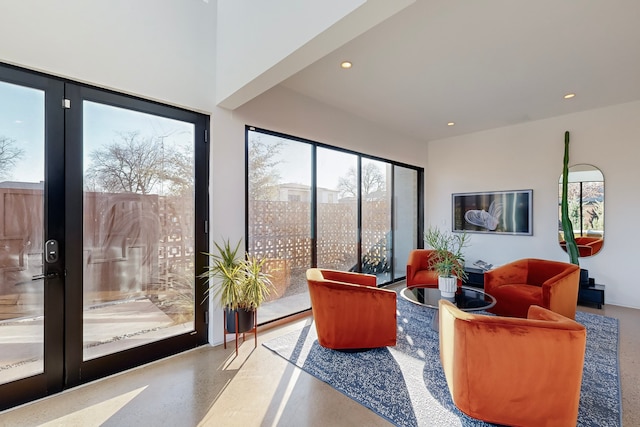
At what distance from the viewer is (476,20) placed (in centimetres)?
244

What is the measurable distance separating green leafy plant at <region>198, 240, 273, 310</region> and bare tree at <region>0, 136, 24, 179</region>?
159 cm

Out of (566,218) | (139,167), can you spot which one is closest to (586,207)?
(566,218)

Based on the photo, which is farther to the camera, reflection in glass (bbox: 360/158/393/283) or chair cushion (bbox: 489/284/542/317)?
reflection in glass (bbox: 360/158/393/283)

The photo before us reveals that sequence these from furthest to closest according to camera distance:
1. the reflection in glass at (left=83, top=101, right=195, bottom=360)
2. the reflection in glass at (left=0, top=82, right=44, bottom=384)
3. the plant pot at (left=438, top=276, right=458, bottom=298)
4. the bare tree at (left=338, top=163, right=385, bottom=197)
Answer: the bare tree at (left=338, top=163, right=385, bottom=197) → the plant pot at (left=438, top=276, right=458, bottom=298) → the reflection in glass at (left=83, top=101, right=195, bottom=360) → the reflection in glass at (left=0, top=82, right=44, bottom=384)

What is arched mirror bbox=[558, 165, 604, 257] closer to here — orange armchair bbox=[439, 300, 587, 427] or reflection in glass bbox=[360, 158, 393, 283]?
reflection in glass bbox=[360, 158, 393, 283]

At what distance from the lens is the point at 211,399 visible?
213cm

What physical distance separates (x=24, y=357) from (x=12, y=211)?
3.50 feet

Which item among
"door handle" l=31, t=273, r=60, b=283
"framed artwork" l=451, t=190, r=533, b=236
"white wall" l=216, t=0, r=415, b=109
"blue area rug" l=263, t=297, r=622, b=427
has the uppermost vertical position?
"white wall" l=216, t=0, r=415, b=109

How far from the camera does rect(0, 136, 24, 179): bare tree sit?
200cm

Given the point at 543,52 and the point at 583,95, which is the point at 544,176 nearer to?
the point at 583,95

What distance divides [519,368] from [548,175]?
450 centimetres

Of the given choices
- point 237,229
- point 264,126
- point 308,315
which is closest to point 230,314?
point 237,229

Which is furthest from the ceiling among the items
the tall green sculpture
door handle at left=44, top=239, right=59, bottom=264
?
door handle at left=44, top=239, right=59, bottom=264

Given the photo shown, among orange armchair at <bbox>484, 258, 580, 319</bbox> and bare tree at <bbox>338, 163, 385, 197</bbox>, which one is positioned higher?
bare tree at <bbox>338, 163, 385, 197</bbox>
